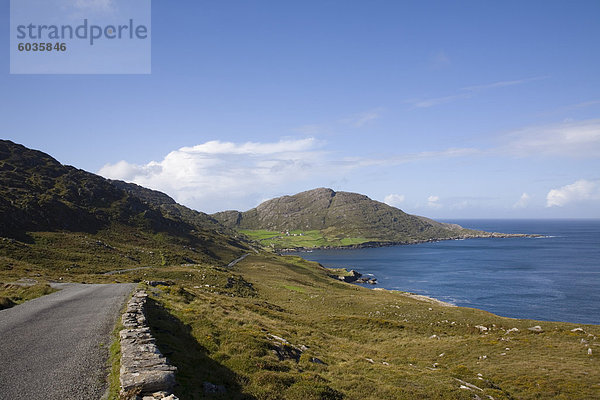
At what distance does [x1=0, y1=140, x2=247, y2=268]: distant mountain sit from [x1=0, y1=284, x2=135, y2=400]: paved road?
88.5 metres

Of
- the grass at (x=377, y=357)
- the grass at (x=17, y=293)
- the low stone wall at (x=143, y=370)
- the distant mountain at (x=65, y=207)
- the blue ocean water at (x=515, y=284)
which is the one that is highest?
the distant mountain at (x=65, y=207)

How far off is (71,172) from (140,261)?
10015cm

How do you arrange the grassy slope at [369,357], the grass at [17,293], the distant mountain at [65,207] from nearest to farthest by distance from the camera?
the grassy slope at [369,357] < the grass at [17,293] < the distant mountain at [65,207]

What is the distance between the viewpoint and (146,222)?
14638cm

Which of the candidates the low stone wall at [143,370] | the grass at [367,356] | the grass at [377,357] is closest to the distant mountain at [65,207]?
the grass at [367,356]

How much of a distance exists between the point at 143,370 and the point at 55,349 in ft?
21.7

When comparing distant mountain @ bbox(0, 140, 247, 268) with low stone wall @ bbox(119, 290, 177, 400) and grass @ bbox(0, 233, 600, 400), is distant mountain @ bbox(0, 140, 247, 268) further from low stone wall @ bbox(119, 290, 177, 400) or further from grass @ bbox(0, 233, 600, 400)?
low stone wall @ bbox(119, 290, 177, 400)

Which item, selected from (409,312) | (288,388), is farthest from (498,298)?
(288,388)

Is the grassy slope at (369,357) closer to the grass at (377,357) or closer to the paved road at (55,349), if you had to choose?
the grass at (377,357)

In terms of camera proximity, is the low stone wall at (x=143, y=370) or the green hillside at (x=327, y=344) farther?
the green hillside at (x=327, y=344)

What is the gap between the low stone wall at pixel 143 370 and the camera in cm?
1097

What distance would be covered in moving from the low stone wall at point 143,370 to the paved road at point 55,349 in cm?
95

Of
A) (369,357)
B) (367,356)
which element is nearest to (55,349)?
(369,357)

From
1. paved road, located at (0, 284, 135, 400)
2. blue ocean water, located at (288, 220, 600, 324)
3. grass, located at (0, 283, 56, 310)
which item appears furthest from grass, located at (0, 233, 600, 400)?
blue ocean water, located at (288, 220, 600, 324)
